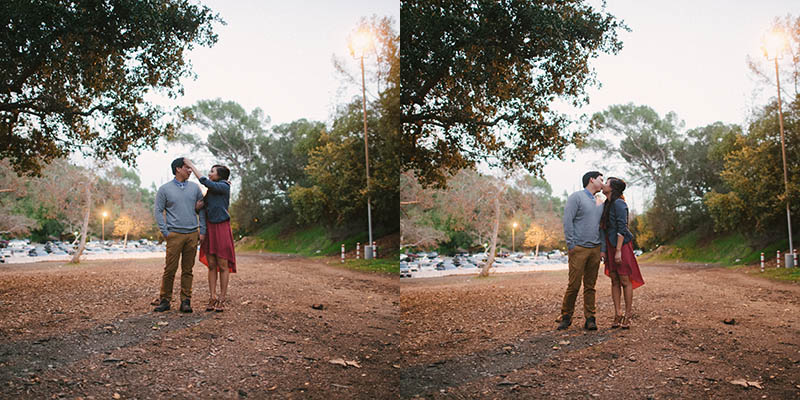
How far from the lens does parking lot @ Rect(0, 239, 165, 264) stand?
2.34 metres

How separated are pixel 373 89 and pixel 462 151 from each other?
3.25ft

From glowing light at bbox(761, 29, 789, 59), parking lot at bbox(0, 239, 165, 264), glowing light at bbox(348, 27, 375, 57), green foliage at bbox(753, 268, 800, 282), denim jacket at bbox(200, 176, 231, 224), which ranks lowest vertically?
green foliage at bbox(753, 268, 800, 282)

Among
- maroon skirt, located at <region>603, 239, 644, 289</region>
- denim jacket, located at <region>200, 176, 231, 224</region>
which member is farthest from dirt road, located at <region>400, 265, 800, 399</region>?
denim jacket, located at <region>200, 176, 231, 224</region>

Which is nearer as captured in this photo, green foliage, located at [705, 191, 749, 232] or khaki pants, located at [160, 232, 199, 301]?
khaki pants, located at [160, 232, 199, 301]

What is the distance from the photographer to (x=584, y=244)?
2.80 m

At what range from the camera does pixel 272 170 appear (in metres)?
3.26

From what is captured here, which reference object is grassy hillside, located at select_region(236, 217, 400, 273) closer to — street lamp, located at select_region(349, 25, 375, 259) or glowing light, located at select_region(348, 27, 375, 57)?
street lamp, located at select_region(349, 25, 375, 259)

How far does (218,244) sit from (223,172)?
48cm

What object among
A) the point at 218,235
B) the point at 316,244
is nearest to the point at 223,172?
the point at 218,235

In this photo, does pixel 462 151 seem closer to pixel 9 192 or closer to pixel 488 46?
pixel 488 46

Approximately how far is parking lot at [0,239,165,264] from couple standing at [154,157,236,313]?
0.16 metres

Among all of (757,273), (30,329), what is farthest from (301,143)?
(757,273)

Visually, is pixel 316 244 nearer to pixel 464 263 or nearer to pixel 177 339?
pixel 464 263

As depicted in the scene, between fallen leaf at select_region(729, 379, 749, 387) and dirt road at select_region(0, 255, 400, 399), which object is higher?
dirt road at select_region(0, 255, 400, 399)
